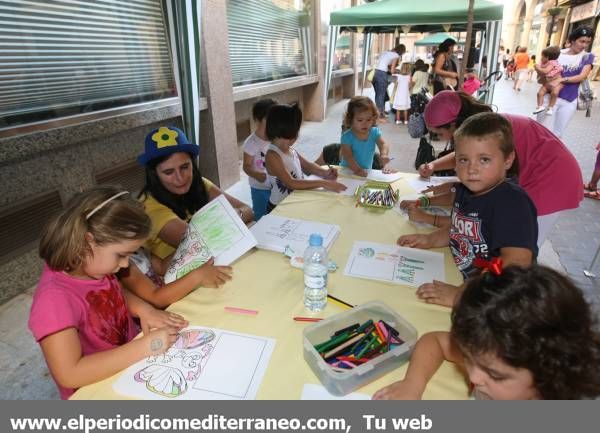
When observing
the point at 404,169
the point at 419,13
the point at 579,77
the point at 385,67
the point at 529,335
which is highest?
the point at 419,13

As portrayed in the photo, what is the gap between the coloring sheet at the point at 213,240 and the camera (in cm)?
128

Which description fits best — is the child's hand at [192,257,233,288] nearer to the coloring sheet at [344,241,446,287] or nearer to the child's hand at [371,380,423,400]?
the coloring sheet at [344,241,446,287]

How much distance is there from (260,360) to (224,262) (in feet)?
1.57

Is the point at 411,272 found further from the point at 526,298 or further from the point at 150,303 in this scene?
the point at 150,303

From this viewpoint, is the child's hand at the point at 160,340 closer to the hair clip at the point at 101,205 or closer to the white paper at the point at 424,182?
the hair clip at the point at 101,205

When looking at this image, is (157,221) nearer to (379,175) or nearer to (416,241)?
(416,241)

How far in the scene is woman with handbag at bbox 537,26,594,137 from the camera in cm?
478

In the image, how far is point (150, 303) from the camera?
1246 mm

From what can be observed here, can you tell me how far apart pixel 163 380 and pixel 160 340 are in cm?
12

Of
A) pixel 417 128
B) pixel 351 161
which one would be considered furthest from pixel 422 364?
pixel 417 128

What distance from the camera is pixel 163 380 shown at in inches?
33.4

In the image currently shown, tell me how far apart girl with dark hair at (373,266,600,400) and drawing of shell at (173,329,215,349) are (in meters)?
0.63

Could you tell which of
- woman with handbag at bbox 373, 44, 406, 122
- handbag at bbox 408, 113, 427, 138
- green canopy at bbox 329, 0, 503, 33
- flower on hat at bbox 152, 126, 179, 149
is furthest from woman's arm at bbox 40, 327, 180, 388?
woman with handbag at bbox 373, 44, 406, 122
